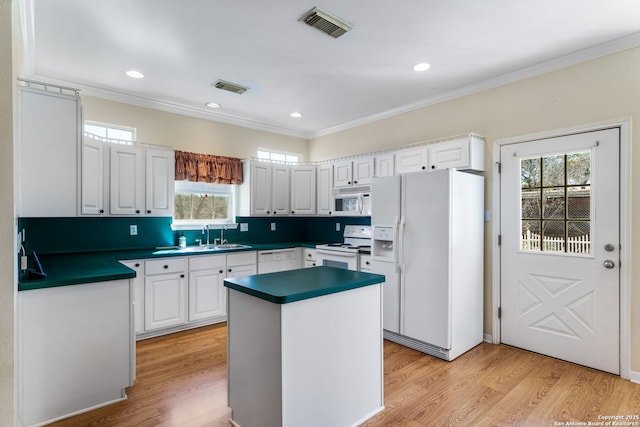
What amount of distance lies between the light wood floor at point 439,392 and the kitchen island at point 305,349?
27cm

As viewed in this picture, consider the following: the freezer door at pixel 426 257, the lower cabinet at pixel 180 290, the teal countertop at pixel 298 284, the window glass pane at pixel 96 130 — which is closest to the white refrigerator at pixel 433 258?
the freezer door at pixel 426 257

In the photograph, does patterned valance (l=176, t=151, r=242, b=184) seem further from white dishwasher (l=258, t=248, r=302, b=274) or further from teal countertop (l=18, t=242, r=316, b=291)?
white dishwasher (l=258, t=248, r=302, b=274)

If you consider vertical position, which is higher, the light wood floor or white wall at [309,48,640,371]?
white wall at [309,48,640,371]

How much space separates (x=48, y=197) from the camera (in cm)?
239

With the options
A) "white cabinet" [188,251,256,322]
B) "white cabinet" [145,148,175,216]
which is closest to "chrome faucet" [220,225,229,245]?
"white cabinet" [188,251,256,322]

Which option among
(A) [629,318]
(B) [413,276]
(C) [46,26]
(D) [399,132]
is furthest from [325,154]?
(A) [629,318]

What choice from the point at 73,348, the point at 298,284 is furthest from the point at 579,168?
the point at 73,348

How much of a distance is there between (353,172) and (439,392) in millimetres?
2826

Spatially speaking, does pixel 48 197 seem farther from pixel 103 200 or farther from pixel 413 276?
pixel 413 276

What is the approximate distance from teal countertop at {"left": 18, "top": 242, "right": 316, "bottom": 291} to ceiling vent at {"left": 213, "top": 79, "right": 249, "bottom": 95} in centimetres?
188

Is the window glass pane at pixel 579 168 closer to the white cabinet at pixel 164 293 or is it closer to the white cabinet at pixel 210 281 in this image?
the white cabinet at pixel 210 281

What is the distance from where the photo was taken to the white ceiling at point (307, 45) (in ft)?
7.41

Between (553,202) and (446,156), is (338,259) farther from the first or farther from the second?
(553,202)

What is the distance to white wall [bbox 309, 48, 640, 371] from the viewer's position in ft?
8.60
